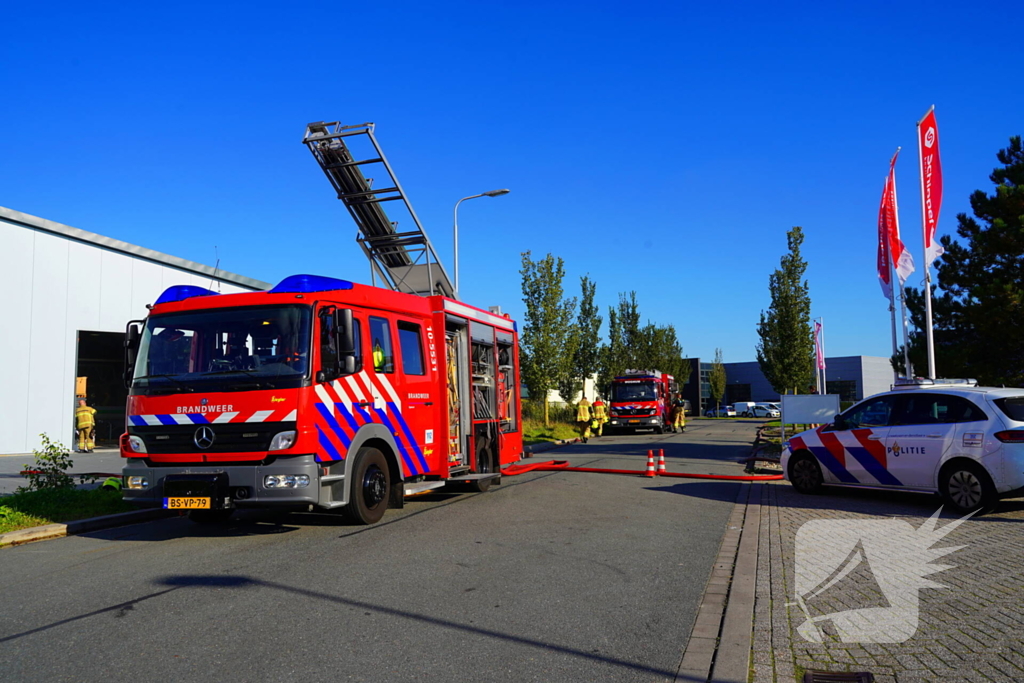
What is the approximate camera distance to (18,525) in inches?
360

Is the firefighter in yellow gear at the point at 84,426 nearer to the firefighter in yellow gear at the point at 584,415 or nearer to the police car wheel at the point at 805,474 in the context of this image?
the firefighter in yellow gear at the point at 584,415

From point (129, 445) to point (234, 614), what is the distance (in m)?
3.92

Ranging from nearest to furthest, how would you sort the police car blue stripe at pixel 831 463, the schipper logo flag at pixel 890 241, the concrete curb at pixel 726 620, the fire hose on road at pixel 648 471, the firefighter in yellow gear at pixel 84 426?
the concrete curb at pixel 726 620 < the police car blue stripe at pixel 831 463 < the fire hose on road at pixel 648 471 < the schipper logo flag at pixel 890 241 < the firefighter in yellow gear at pixel 84 426

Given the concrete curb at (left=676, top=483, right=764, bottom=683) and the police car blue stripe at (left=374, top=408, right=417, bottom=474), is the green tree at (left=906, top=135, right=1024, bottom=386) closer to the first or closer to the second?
the concrete curb at (left=676, top=483, right=764, bottom=683)

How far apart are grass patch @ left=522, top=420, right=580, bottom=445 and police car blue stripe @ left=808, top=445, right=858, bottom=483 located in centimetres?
1540

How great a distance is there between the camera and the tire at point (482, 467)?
1250cm

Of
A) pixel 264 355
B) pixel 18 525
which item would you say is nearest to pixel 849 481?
pixel 264 355

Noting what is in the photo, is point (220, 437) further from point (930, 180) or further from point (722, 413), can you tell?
point (722, 413)

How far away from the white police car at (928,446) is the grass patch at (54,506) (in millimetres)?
10004

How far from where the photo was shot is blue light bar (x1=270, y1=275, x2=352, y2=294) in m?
8.77

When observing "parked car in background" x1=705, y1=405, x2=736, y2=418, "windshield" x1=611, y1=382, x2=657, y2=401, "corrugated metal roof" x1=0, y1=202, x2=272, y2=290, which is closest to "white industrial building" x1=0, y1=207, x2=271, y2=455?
"corrugated metal roof" x1=0, y1=202, x2=272, y2=290

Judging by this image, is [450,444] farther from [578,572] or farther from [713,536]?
[578,572]

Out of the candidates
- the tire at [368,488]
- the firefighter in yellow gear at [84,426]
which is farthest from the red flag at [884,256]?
the firefighter in yellow gear at [84,426]

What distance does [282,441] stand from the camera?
8125 mm
